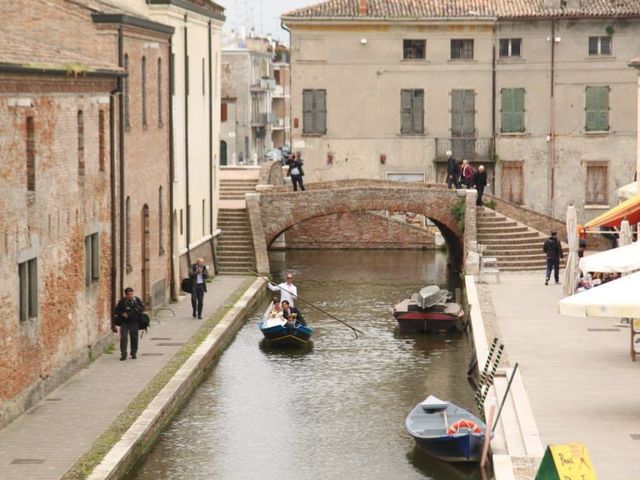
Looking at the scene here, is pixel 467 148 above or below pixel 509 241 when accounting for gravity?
above

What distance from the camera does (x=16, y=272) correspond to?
83.9ft

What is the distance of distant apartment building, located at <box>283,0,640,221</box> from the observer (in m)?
61.2

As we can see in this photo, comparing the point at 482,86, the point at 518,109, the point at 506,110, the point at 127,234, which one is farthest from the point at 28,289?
the point at 518,109

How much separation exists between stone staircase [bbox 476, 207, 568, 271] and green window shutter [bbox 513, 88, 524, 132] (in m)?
8.82

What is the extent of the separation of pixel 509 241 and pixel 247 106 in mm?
60537

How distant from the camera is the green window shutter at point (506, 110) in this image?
202 ft

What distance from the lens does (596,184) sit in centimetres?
6203

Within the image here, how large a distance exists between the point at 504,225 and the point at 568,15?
12.1 m

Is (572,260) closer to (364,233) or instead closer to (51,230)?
(51,230)

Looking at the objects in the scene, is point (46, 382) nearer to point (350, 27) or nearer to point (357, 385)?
point (357, 385)

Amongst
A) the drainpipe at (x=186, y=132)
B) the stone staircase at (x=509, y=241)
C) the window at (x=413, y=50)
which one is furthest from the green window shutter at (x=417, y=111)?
the drainpipe at (x=186, y=132)

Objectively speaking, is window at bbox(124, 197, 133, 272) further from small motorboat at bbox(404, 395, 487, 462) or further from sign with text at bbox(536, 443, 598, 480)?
sign with text at bbox(536, 443, 598, 480)

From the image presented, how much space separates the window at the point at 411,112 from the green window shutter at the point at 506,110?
3159 millimetres

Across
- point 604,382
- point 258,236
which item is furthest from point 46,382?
point 258,236
